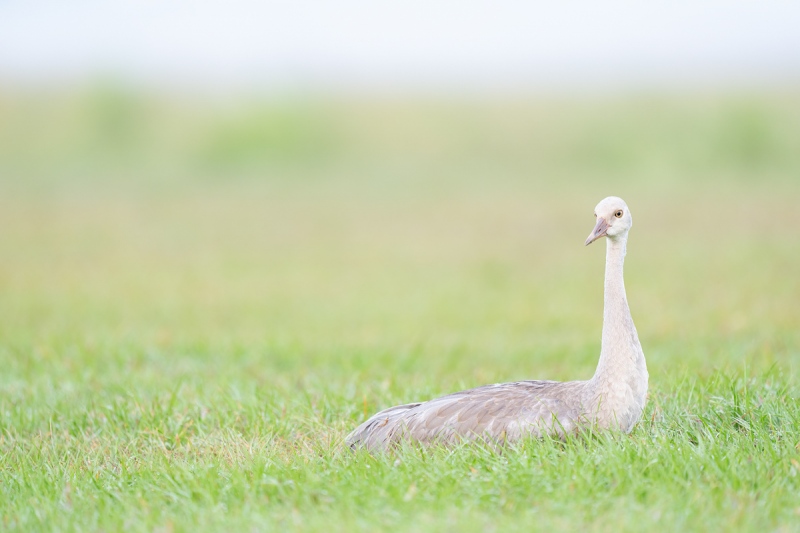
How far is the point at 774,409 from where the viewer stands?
5.39m

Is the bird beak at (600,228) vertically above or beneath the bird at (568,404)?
above

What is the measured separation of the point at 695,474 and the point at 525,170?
3505 cm

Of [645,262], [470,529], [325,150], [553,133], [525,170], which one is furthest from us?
[553,133]

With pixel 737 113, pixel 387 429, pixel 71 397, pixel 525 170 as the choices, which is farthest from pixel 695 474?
pixel 737 113

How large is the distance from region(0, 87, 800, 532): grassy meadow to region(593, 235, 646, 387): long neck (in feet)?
1.26

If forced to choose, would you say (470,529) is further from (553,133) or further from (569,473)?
(553,133)

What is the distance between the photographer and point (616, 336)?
5.23 m

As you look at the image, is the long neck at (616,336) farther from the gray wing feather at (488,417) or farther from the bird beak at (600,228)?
the gray wing feather at (488,417)

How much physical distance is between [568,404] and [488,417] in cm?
47

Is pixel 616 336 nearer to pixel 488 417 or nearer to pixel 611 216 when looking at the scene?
pixel 611 216

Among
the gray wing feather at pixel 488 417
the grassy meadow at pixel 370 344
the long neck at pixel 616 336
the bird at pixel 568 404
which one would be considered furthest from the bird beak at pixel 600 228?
the grassy meadow at pixel 370 344

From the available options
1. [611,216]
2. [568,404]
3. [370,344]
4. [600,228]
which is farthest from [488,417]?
[370,344]

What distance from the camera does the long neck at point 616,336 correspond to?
5152 millimetres

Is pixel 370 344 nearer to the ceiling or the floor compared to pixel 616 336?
nearer to the floor
